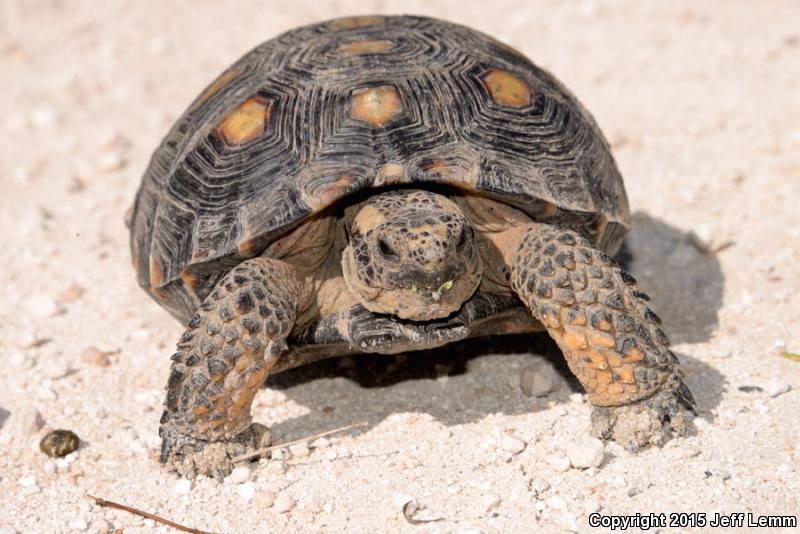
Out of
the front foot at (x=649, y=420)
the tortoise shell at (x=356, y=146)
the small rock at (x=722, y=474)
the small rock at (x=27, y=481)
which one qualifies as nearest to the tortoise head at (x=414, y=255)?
the tortoise shell at (x=356, y=146)

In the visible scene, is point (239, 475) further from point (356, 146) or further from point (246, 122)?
point (246, 122)

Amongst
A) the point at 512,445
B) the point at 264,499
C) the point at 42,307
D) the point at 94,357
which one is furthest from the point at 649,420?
the point at 42,307

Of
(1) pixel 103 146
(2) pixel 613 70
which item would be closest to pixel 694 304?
(2) pixel 613 70

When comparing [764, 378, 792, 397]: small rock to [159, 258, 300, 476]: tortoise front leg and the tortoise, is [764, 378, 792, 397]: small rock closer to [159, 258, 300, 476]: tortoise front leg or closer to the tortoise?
the tortoise

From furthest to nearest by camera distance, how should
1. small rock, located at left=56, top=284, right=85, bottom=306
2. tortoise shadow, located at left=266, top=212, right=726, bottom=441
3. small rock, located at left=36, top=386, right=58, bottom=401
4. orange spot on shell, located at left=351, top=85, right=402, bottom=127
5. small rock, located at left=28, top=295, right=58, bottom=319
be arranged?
small rock, located at left=56, top=284, right=85, bottom=306
small rock, located at left=28, top=295, right=58, bottom=319
small rock, located at left=36, top=386, right=58, bottom=401
tortoise shadow, located at left=266, top=212, right=726, bottom=441
orange spot on shell, located at left=351, top=85, right=402, bottom=127

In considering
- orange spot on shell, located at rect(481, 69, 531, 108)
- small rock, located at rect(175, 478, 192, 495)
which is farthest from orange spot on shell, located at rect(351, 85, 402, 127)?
small rock, located at rect(175, 478, 192, 495)

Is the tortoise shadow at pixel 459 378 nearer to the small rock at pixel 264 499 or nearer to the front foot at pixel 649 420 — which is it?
the front foot at pixel 649 420
